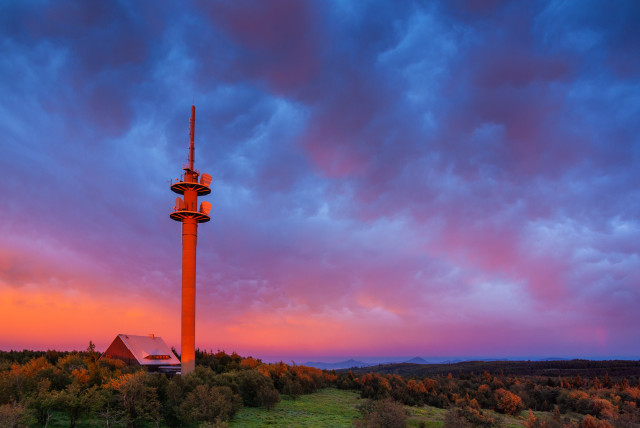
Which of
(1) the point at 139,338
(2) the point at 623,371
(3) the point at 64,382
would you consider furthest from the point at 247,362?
(2) the point at 623,371

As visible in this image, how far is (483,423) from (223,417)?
15.6 metres

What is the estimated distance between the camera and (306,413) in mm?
29234

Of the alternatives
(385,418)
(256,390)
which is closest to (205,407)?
(256,390)

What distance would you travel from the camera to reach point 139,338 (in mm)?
42438

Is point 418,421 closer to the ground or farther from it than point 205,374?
closer to the ground

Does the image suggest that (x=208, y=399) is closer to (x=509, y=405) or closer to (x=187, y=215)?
(x=187, y=215)

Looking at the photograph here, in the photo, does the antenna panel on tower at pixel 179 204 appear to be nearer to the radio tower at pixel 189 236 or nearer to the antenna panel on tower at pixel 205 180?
the radio tower at pixel 189 236

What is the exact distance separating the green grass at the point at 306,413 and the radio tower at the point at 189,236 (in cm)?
831

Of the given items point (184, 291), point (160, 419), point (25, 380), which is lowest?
point (160, 419)

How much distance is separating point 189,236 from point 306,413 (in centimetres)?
1738

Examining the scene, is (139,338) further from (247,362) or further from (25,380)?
(25,380)

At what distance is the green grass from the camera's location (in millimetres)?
25484

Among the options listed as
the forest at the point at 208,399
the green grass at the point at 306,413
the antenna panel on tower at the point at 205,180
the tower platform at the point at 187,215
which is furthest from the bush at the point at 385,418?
the antenna panel on tower at the point at 205,180

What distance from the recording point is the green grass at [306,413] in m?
25.5
